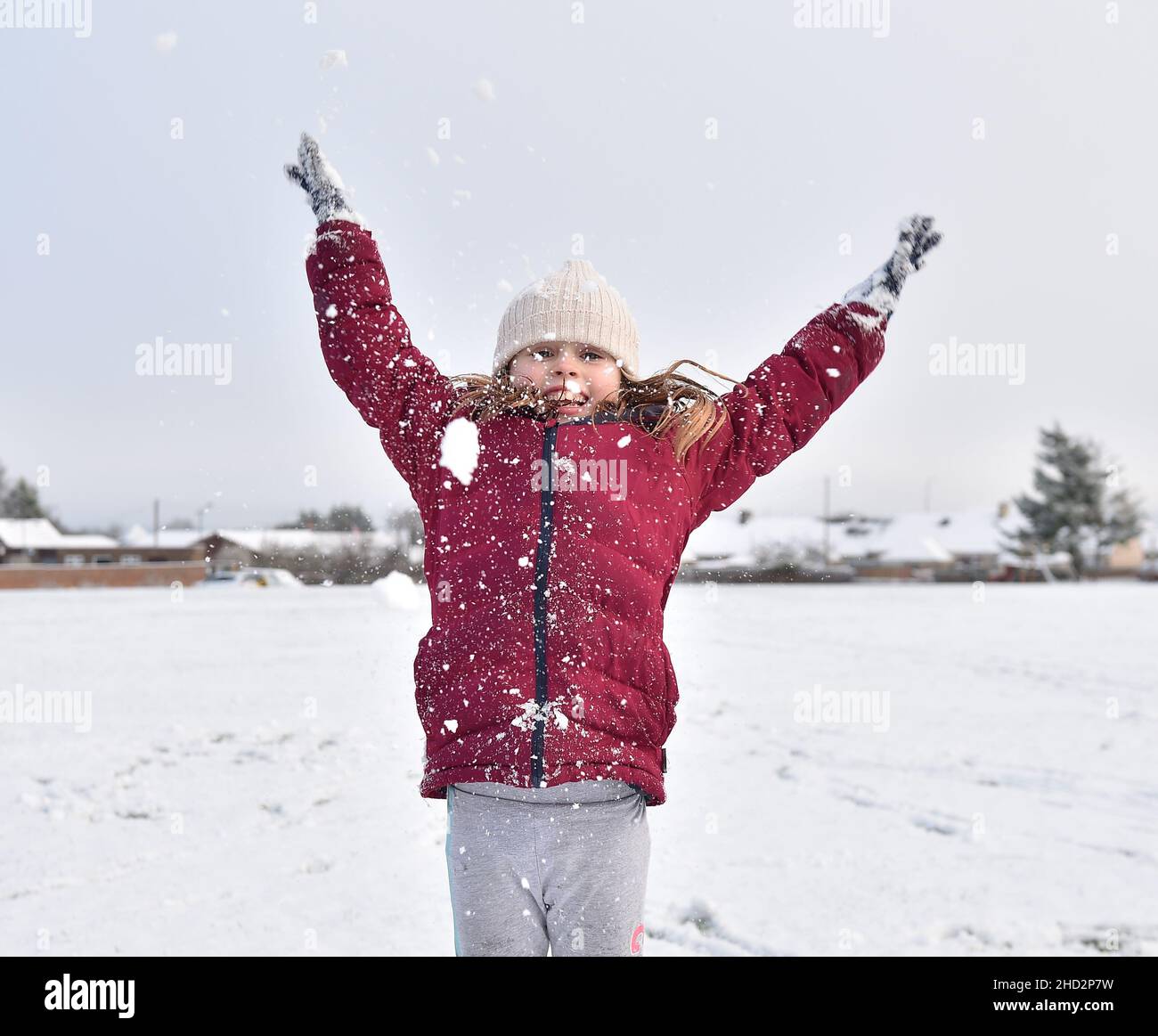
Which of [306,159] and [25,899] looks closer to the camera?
[306,159]

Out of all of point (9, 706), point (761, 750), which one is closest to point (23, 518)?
point (9, 706)

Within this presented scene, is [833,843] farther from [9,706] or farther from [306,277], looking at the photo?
[9,706]

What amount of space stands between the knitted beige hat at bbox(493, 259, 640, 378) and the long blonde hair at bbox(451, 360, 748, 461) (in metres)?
0.09

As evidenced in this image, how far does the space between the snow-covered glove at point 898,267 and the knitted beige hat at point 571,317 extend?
0.55m

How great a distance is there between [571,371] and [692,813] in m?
2.82

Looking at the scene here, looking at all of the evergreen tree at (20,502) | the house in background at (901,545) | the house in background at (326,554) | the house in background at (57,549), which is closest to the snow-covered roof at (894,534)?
the house in background at (901,545)

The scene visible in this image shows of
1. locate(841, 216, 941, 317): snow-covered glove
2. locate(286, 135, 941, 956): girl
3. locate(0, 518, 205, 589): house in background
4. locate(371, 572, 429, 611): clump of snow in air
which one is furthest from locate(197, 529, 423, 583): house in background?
locate(0, 518, 205, 589): house in background

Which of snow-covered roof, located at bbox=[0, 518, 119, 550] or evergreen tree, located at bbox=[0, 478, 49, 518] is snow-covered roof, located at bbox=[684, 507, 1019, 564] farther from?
evergreen tree, located at bbox=[0, 478, 49, 518]

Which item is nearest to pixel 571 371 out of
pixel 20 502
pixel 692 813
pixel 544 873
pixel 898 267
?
pixel 898 267

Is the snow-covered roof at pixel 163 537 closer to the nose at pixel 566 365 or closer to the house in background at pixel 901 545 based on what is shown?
the house in background at pixel 901 545

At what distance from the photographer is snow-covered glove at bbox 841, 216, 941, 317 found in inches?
85.9
